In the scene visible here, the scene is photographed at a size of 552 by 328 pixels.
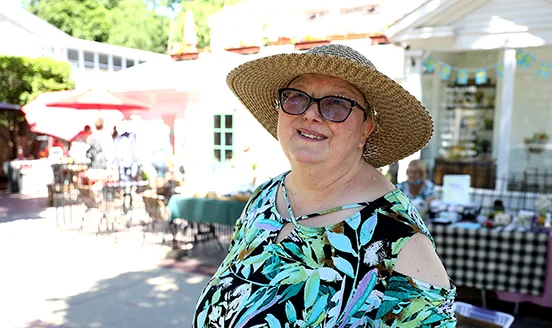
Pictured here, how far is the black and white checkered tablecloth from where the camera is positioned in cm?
436

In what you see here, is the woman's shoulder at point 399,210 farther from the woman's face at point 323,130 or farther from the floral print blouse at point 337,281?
the woman's face at point 323,130

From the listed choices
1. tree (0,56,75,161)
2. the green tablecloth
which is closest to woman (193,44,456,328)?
the green tablecloth

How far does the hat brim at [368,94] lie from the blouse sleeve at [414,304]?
2.02 feet

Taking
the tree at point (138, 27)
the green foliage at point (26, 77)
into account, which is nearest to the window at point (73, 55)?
the green foliage at point (26, 77)

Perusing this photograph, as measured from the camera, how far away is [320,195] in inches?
63.2

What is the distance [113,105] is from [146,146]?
1766 mm

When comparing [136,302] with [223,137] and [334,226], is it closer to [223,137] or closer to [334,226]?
[334,226]

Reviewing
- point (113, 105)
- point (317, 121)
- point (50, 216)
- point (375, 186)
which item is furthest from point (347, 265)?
point (50, 216)

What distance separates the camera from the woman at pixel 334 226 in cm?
128

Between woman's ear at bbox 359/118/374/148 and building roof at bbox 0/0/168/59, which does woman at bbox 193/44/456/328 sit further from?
building roof at bbox 0/0/168/59

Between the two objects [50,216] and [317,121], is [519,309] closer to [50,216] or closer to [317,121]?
[317,121]

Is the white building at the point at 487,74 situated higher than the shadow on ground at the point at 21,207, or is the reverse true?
the white building at the point at 487,74

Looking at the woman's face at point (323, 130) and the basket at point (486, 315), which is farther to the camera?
the basket at point (486, 315)

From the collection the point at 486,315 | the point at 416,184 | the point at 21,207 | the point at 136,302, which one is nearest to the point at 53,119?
the point at 21,207
